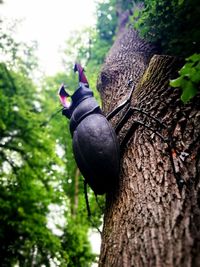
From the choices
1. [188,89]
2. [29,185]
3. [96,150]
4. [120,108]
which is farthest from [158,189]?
[29,185]

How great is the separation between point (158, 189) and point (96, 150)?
547 mm

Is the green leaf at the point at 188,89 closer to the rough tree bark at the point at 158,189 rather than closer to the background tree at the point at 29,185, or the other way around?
the rough tree bark at the point at 158,189

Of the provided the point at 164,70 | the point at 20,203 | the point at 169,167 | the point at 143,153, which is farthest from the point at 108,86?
the point at 20,203

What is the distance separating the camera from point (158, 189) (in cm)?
194

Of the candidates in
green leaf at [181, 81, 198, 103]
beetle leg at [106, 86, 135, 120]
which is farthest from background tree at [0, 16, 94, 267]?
green leaf at [181, 81, 198, 103]

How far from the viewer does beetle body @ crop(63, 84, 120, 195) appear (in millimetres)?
A: 2209

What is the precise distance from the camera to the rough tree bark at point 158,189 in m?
1.56

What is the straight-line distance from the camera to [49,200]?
7191mm

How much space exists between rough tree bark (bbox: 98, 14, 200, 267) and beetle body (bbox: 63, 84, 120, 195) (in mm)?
127

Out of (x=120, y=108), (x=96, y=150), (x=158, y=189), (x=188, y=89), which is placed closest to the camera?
(x=188, y=89)

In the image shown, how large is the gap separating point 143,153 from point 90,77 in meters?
5.79

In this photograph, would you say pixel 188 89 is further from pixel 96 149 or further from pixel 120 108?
pixel 120 108

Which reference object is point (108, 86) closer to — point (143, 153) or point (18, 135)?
point (143, 153)

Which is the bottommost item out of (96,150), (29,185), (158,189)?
(158,189)
